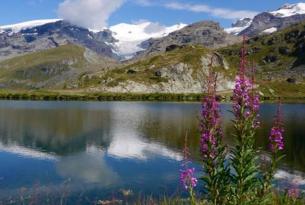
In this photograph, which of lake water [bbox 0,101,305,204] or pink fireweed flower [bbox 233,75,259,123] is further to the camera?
lake water [bbox 0,101,305,204]

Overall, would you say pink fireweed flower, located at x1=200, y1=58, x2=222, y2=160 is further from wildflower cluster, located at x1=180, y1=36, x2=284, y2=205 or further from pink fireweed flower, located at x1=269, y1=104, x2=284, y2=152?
pink fireweed flower, located at x1=269, y1=104, x2=284, y2=152

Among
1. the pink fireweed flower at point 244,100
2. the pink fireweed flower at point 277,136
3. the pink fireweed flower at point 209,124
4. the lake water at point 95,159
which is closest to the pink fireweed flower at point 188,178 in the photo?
the pink fireweed flower at point 209,124

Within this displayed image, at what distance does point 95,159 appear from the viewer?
64.1 m

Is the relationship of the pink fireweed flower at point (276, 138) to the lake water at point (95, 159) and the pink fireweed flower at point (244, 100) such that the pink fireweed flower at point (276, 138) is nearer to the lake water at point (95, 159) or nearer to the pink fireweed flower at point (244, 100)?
the pink fireweed flower at point (244, 100)

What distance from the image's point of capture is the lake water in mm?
43125

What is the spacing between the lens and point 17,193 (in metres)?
40.8

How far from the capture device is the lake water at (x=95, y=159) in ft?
141

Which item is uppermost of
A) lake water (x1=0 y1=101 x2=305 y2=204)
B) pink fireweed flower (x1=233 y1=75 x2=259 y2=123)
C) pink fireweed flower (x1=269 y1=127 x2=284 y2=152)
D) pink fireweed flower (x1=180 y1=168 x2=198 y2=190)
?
pink fireweed flower (x1=233 y1=75 x2=259 y2=123)

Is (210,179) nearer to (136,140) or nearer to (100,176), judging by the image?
(100,176)

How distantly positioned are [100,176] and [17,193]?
38.3ft

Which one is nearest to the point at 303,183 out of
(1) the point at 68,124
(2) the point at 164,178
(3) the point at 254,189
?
(2) the point at 164,178

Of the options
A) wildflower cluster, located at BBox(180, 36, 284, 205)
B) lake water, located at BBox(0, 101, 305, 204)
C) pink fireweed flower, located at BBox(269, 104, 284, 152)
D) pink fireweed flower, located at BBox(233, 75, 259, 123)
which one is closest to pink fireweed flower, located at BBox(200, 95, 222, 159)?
wildflower cluster, located at BBox(180, 36, 284, 205)

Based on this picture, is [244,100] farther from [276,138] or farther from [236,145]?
[276,138]

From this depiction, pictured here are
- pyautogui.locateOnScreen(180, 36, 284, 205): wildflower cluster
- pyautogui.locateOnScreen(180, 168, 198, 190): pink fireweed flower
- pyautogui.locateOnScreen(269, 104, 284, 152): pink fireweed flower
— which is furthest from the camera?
pyautogui.locateOnScreen(269, 104, 284, 152): pink fireweed flower
